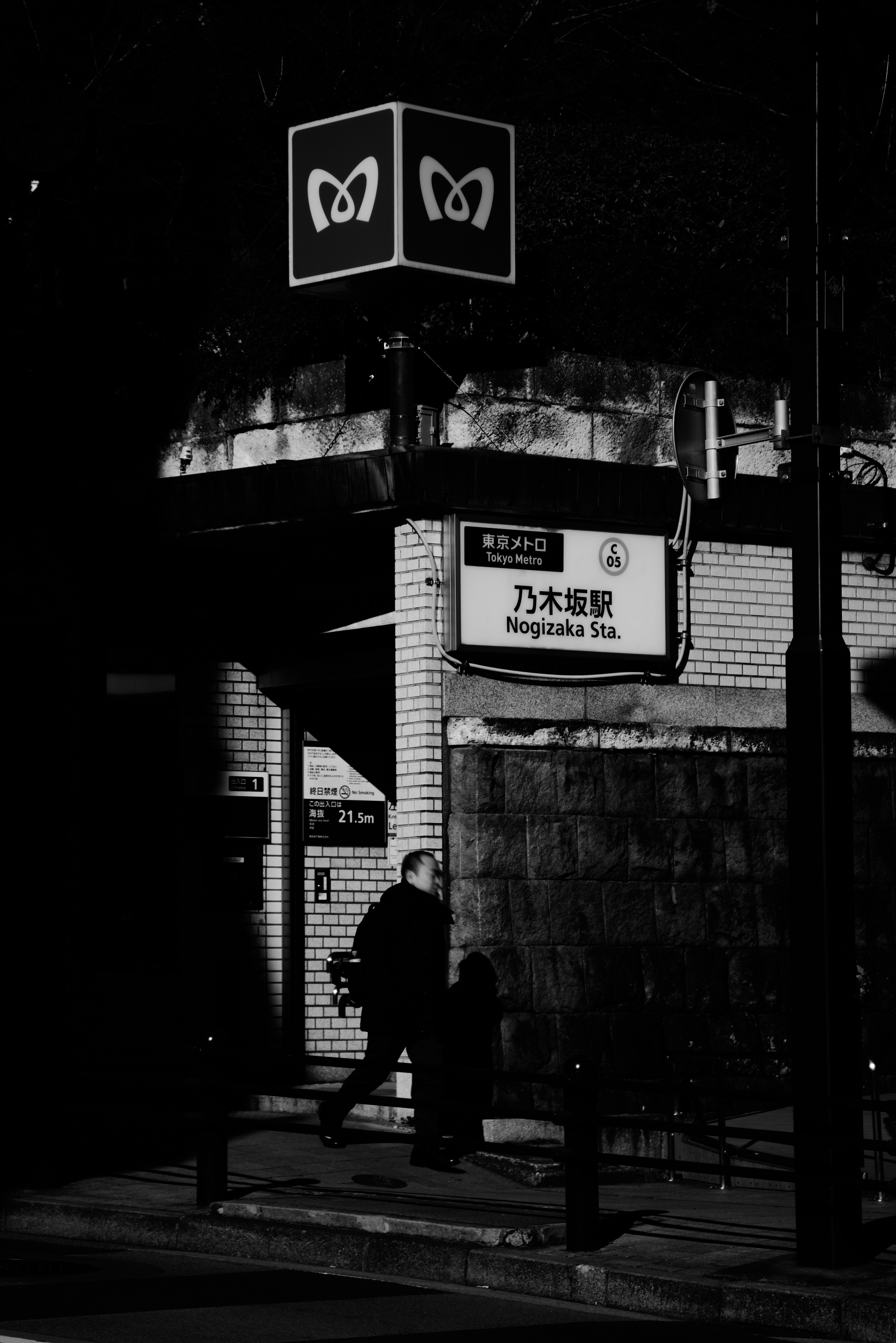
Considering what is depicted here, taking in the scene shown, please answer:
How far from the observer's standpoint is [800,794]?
31.7 ft

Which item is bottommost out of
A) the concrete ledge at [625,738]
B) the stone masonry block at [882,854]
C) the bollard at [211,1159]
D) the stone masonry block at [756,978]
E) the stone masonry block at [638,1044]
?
the bollard at [211,1159]

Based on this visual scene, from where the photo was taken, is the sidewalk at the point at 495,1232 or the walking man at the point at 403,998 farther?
the walking man at the point at 403,998

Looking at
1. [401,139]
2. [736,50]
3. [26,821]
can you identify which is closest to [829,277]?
[401,139]

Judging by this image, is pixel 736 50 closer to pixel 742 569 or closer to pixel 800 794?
pixel 742 569

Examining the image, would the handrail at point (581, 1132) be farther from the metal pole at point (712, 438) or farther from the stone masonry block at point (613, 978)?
the metal pole at point (712, 438)

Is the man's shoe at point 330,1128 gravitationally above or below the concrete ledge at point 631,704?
below

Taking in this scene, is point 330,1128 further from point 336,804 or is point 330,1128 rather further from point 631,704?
point 336,804

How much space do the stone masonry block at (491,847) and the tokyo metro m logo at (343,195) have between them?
394cm

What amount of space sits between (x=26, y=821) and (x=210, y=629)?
2140 mm

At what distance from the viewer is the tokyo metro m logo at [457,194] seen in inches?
539

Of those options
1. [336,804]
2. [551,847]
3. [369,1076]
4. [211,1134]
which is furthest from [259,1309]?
[336,804]

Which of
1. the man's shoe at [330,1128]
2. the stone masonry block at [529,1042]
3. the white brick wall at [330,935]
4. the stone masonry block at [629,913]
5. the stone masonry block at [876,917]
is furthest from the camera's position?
the white brick wall at [330,935]

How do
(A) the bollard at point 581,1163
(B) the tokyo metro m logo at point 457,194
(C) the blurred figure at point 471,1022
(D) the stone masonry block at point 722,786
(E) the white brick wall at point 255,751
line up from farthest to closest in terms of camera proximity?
(E) the white brick wall at point 255,751, (D) the stone masonry block at point 722,786, (B) the tokyo metro m logo at point 457,194, (C) the blurred figure at point 471,1022, (A) the bollard at point 581,1163

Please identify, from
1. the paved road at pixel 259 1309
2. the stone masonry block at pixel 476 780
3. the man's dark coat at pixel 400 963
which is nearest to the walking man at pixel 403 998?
the man's dark coat at pixel 400 963
